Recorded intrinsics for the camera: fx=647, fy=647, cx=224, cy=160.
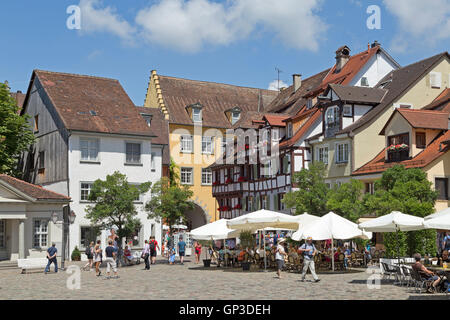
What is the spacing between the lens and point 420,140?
36.5 metres

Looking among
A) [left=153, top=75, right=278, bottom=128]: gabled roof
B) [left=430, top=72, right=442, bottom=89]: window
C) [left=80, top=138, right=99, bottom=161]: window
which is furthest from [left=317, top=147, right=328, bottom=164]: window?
[left=153, top=75, right=278, bottom=128]: gabled roof

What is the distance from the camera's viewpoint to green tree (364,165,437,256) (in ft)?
95.5

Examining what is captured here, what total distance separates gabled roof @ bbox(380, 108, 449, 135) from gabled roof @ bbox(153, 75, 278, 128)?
27625 millimetres

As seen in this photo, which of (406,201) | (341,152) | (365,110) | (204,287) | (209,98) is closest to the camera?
(204,287)

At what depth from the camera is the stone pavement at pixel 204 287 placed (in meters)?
18.4

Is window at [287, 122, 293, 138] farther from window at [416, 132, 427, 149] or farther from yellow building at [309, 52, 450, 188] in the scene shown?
window at [416, 132, 427, 149]

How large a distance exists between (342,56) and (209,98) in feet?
62.1

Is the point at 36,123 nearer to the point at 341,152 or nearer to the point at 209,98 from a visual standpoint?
the point at 209,98

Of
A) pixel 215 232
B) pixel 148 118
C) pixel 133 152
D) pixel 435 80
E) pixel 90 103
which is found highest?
pixel 435 80

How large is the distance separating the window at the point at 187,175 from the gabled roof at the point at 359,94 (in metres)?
22.0

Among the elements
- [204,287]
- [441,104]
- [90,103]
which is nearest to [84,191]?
[90,103]

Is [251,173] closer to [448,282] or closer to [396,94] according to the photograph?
[396,94]
